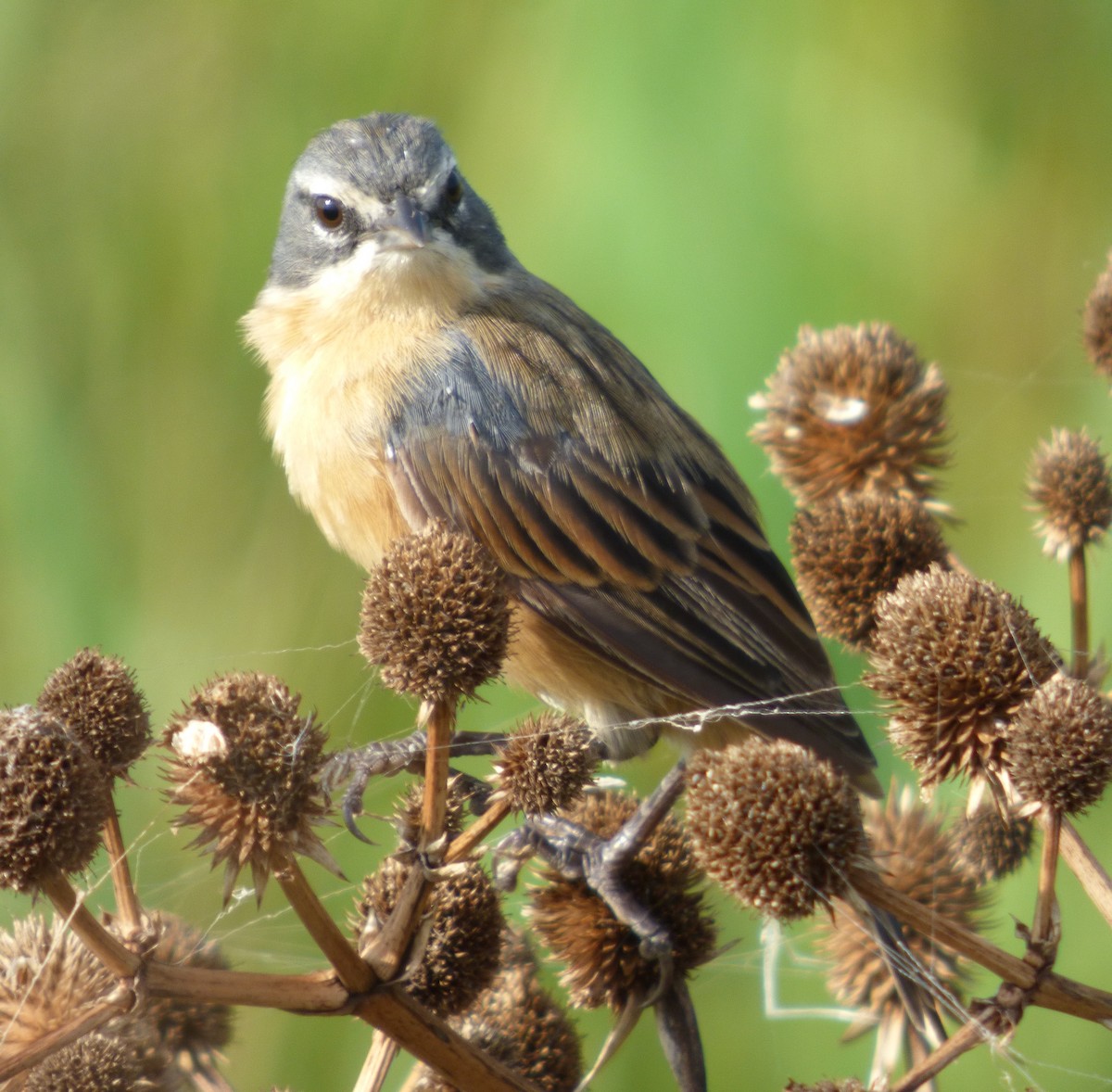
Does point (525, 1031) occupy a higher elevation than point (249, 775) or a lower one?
lower

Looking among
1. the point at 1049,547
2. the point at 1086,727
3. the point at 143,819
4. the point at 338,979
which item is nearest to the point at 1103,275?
the point at 1049,547

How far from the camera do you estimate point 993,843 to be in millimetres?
2426

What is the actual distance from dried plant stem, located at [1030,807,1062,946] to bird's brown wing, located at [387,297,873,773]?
48.2 inches

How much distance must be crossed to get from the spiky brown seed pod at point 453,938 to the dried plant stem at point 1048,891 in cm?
77

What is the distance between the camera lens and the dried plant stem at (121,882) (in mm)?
1729

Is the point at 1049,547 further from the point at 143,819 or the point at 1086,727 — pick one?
the point at 143,819

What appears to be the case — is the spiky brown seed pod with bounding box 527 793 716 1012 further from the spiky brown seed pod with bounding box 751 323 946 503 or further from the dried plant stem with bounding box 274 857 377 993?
the spiky brown seed pod with bounding box 751 323 946 503

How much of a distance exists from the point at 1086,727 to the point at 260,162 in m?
3.62

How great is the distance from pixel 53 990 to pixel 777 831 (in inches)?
38.8

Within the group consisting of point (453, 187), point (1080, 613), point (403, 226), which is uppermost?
A: point (453, 187)

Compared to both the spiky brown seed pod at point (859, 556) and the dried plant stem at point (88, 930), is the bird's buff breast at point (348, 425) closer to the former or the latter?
Answer: the spiky brown seed pod at point (859, 556)

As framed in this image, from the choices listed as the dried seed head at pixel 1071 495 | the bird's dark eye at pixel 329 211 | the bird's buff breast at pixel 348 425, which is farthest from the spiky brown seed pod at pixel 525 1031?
the bird's dark eye at pixel 329 211

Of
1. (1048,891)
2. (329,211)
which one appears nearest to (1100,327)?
(1048,891)

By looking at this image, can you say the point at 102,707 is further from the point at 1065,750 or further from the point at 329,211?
the point at 329,211
